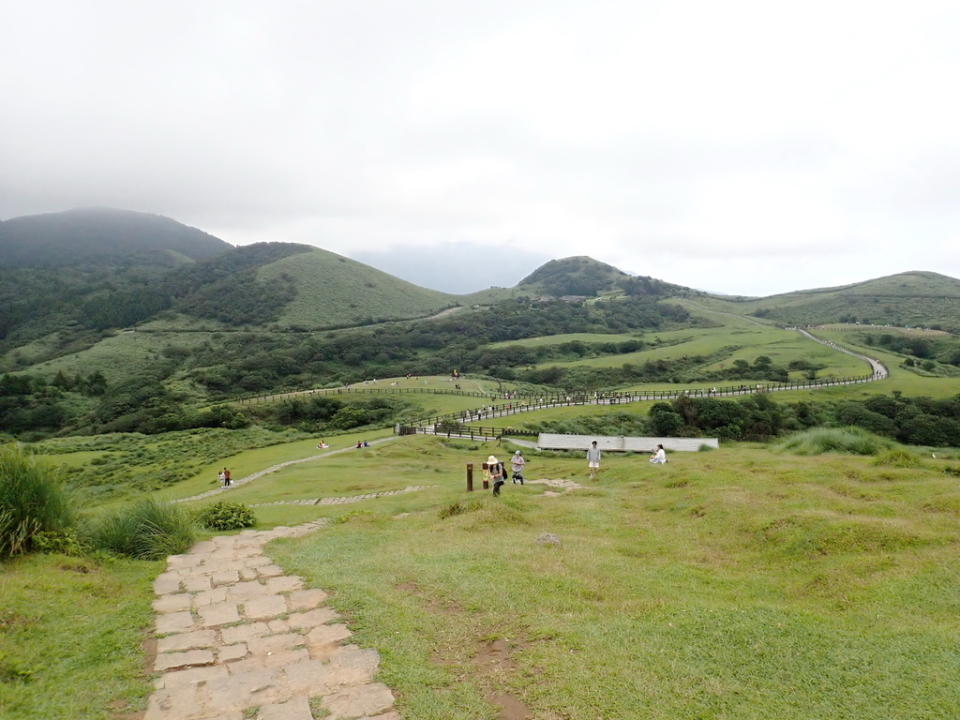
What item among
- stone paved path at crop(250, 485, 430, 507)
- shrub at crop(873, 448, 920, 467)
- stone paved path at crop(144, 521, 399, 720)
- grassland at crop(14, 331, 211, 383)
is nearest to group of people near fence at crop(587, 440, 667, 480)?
stone paved path at crop(250, 485, 430, 507)

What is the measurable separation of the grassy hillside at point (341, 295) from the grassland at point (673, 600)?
5299 inches

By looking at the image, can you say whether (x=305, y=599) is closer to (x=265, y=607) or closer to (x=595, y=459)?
(x=265, y=607)

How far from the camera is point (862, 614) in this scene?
724 cm

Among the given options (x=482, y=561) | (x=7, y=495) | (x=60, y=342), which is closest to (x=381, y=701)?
(x=482, y=561)

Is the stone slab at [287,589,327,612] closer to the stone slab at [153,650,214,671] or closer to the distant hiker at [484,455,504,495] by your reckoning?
the stone slab at [153,650,214,671]

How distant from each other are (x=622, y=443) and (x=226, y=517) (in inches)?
980

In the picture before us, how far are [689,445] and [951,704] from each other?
2822 cm

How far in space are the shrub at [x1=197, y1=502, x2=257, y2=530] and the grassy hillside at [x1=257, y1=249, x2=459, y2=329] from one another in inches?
5099

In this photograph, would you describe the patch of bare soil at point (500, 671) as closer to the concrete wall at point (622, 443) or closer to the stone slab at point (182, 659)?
the stone slab at point (182, 659)

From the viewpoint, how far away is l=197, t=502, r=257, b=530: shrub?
13.9 metres

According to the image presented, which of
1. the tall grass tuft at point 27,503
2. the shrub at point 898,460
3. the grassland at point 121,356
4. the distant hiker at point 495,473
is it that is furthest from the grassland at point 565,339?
the tall grass tuft at point 27,503

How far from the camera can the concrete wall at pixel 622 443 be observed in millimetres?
32219

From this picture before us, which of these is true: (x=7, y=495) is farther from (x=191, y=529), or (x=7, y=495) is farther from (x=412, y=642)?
(x=412, y=642)

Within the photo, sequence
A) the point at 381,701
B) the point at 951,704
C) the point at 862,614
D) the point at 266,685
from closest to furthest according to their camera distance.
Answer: the point at 951,704 → the point at 381,701 → the point at 266,685 → the point at 862,614
